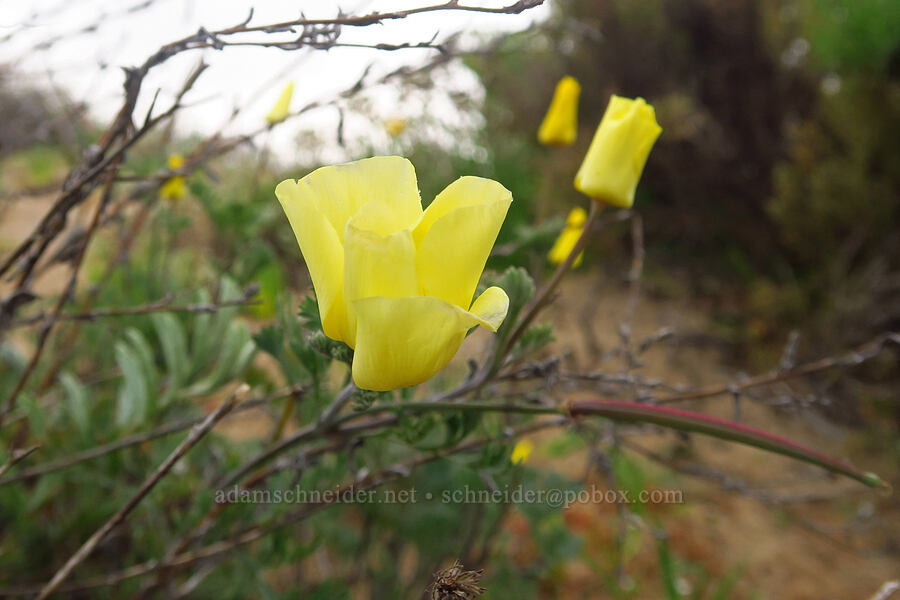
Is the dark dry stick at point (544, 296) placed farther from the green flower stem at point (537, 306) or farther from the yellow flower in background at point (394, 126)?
the yellow flower in background at point (394, 126)

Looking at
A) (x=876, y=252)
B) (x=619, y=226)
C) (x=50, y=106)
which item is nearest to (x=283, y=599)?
(x=50, y=106)

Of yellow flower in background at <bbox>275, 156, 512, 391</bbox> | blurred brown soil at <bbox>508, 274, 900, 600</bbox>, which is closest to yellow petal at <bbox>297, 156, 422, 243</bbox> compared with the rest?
yellow flower in background at <bbox>275, 156, 512, 391</bbox>

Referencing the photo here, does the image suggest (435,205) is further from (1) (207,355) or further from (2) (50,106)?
(2) (50,106)

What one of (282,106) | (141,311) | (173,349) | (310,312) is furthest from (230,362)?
(310,312)

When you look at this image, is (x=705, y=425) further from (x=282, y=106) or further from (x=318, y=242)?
(x=282, y=106)

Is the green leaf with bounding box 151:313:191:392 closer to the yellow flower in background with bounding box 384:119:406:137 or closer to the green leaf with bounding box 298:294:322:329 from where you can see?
the green leaf with bounding box 298:294:322:329
